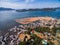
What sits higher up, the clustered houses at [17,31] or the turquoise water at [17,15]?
the turquoise water at [17,15]

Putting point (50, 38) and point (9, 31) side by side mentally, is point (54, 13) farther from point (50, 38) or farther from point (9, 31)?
point (9, 31)

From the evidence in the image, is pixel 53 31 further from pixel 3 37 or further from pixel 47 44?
pixel 3 37

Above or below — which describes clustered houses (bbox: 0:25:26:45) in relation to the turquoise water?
below

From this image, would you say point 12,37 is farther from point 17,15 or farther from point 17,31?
point 17,15

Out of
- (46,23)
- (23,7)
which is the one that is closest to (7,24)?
(23,7)

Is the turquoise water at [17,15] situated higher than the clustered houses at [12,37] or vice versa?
the turquoise water at [17,15]

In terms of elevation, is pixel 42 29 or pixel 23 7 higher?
pixel 23 7

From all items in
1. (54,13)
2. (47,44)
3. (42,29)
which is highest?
(54,13)

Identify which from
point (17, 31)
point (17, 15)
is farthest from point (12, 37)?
point (17, 15)
